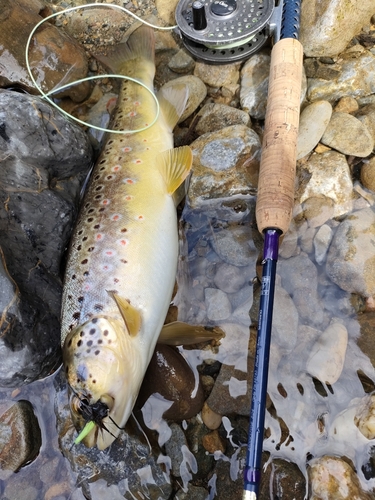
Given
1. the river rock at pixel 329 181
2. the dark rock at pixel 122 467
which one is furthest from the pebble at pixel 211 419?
the river rock at pixel 329 181

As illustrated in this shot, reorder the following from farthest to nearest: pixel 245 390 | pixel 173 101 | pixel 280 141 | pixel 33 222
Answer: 1. pixel 173 101
2. pixel 33 222
3. pixel 245 390
4. pixel 280 141

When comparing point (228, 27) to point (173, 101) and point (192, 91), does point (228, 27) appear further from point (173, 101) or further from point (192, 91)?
point (173, 101)

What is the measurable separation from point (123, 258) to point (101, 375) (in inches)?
25.7

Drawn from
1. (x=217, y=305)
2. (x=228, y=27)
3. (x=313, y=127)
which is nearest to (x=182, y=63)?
(x=228, y=27)

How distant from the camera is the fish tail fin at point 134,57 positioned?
3.04m

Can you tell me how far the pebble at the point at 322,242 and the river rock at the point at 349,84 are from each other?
103cm

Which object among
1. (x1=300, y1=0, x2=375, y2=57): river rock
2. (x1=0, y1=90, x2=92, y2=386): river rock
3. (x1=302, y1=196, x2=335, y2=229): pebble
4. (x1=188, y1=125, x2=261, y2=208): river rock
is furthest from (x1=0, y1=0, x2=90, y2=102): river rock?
(x1=302, y1=196, x2=335, y2=229): pebble

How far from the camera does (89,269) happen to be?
2.39m

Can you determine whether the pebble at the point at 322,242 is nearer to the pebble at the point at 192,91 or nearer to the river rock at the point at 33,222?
the pebble at the point at 192,91

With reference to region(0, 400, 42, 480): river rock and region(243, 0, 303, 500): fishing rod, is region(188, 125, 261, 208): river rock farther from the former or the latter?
region(0, 400, 42, 480): river rock

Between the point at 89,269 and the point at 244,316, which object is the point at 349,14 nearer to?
the point at 244,316

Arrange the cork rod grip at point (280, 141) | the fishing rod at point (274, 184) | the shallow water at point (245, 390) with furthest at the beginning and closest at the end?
the shallow water at point (245, 390), the cork rod grip at point (280, 141), the fishing rod at point (274, 184)

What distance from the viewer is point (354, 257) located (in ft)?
8.39

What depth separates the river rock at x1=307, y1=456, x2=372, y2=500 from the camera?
2070mm
